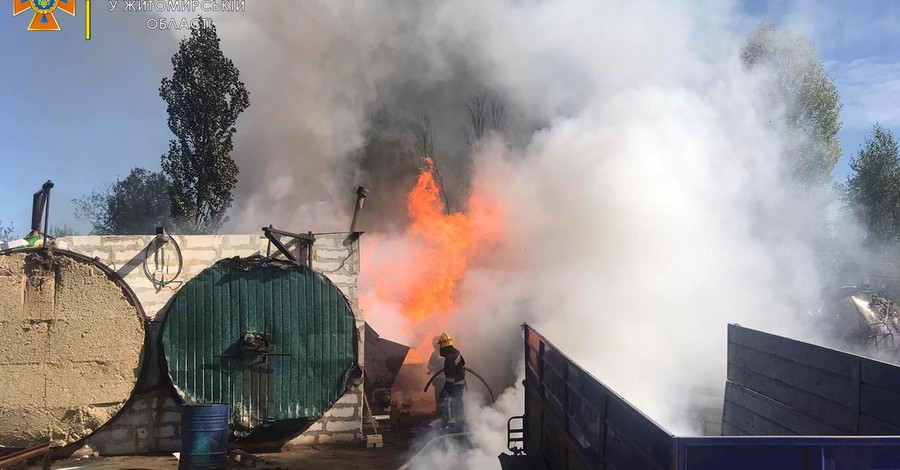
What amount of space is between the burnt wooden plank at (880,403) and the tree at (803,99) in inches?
947

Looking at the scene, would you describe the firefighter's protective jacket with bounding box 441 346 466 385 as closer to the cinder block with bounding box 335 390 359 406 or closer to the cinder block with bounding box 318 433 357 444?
the cinder block with bounding box 335 390 359 406

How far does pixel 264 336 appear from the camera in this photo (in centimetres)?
898

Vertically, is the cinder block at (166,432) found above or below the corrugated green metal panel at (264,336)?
below

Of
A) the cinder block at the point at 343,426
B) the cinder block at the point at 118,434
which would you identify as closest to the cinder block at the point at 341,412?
the cinder block at the point at 343,426

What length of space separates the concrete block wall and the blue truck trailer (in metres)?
3.66

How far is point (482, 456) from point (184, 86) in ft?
58.1

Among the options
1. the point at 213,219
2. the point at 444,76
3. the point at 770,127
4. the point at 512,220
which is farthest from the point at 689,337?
the point at 444,76

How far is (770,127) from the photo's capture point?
18.9m

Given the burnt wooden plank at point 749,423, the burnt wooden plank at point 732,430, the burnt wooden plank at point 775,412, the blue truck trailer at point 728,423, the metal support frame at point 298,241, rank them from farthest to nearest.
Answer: the metal support frame at point 298,241, the burnt wooden plank at point 732,430, the burnt wooden plank at point 749,423, the burnt wooden plank at point 775,412, the blue truck trailer at point 728,423

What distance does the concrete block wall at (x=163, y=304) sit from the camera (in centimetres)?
873

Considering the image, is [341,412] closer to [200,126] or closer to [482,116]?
[200,126]

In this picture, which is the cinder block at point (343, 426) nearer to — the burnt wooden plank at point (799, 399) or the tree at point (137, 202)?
the burnt wooden plank at point (799, 399)

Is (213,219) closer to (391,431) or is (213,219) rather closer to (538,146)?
(538,146)

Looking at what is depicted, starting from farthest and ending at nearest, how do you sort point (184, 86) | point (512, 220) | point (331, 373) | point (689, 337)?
point (184, 86)
point (512, 220)
point (689, 337)
point (331, 373)
